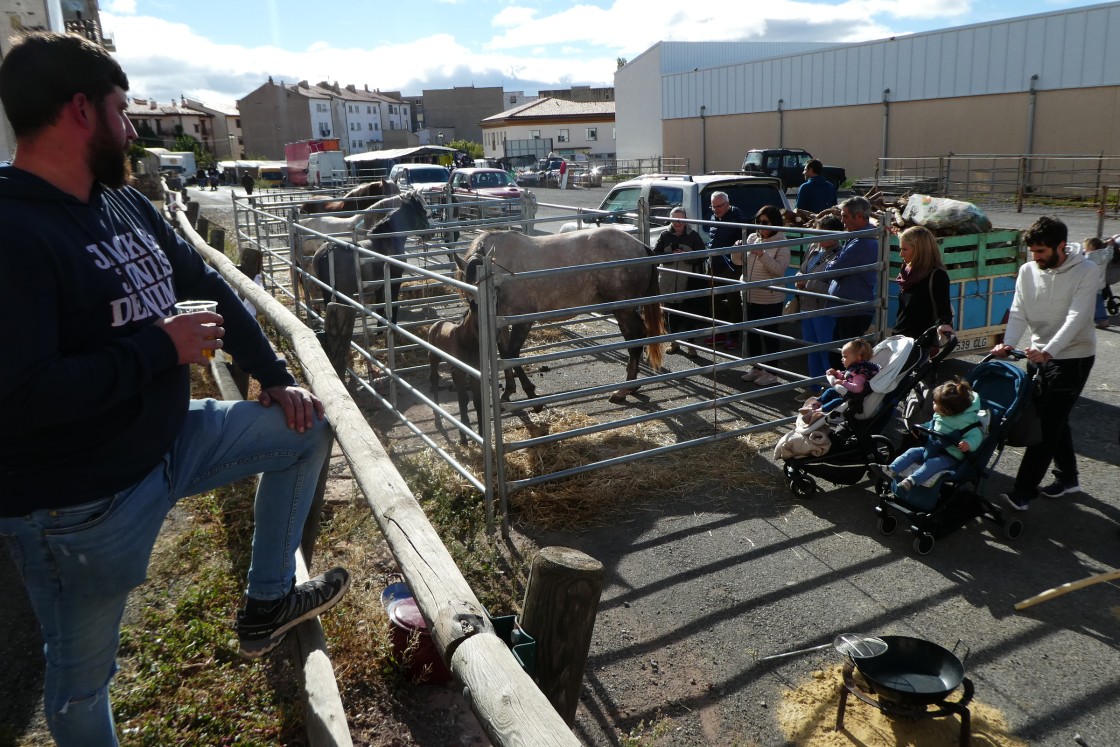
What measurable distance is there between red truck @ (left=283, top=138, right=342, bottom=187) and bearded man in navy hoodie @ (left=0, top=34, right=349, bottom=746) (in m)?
46.0

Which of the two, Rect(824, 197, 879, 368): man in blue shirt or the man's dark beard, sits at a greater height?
the man's dark beard

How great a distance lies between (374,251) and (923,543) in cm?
615

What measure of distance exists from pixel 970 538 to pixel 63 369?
15.6ft

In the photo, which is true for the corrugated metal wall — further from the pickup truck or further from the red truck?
the red truck

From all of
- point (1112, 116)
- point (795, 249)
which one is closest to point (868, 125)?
point (1112, 116)

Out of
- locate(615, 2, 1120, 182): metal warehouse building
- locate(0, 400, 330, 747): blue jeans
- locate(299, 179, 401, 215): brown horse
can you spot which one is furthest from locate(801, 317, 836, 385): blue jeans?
locate(615, 2, 1120, 182): metal warehouse building

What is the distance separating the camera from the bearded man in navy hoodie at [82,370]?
5.79 feet

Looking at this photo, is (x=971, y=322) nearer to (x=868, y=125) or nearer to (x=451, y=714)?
(x=451, y=714)

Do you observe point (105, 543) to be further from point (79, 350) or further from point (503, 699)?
point (503, 699)

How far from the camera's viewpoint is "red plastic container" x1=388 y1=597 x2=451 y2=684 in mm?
3654

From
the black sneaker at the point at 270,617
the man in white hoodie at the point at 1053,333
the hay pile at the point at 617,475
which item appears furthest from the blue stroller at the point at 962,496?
the black sneaker at the point at 270,617

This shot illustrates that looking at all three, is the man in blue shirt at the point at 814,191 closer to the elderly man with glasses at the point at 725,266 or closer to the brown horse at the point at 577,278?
the elderly man with glasses at the point at 725,266

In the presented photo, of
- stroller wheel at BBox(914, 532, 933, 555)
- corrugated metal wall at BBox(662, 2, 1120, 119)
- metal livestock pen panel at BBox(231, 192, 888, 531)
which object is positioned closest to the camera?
stroller wheel at BBox(914, 532, 933, 555)

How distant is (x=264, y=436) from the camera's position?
7.81ft
